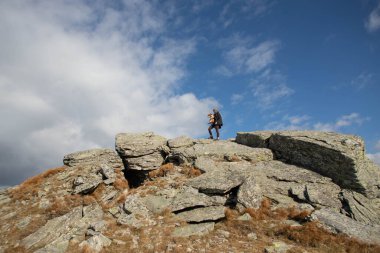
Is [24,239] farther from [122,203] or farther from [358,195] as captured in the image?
[358,195]

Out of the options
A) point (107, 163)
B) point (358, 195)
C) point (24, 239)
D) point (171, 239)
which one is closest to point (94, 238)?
point (171, 239)

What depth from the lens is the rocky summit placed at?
648 inches

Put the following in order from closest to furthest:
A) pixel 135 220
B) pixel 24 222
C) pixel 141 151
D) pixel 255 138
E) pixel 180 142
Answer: pixel 135 220 < pixel 24 222 < pixel 141 151 < pixel 255 138 < pixel 180 142

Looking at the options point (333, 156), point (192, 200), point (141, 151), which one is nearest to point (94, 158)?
point (141, 151)

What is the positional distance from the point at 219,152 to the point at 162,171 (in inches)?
246

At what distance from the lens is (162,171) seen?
89.0ft

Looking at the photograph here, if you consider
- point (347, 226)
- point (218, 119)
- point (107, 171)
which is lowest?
point (347, 226)

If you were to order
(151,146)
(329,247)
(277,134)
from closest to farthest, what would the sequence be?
(329,247), (277,134), (151,146)

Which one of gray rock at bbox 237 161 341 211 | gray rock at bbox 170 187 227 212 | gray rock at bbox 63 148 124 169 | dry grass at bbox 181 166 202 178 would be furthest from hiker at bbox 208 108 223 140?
gray rock at bbox 170 187 227 212

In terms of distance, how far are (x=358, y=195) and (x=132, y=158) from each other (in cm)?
2150

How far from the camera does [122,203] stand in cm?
2164

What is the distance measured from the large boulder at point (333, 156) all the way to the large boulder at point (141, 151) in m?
12.5

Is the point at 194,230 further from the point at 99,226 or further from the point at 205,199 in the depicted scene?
the point at 99,226

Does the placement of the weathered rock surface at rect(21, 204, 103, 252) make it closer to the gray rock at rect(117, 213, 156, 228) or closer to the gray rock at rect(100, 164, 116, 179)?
the gray rock at rect(117, 213, 156, 228)
